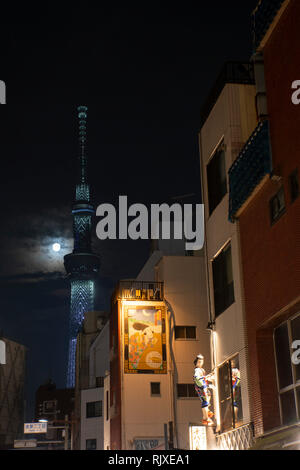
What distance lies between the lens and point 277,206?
77.9 ft

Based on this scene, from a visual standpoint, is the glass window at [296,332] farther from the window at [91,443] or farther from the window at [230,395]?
the window at [91,443]

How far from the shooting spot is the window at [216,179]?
101 feet

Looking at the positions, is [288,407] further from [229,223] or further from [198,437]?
[229,223]

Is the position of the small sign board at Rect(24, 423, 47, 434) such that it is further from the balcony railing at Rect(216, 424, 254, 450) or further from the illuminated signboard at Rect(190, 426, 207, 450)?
the balcony railing at Rect(216, 424, 254, 450)

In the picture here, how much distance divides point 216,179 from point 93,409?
58424 mm

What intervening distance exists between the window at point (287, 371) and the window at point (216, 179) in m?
8.28

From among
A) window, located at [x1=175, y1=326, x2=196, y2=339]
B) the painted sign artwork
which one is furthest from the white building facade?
window, located at [x1=175, y1=326, x2=196, y2=339]

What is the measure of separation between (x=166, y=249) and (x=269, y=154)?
40724 millimetres

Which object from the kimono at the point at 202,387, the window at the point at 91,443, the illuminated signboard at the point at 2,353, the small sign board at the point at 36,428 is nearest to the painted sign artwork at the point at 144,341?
the kimono at the point at 202,387

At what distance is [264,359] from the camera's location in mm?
25125

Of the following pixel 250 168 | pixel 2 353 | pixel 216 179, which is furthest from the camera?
pixel 2 353

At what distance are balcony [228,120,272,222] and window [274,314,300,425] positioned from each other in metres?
5.15

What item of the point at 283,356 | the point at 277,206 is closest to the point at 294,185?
the point at 277,206
